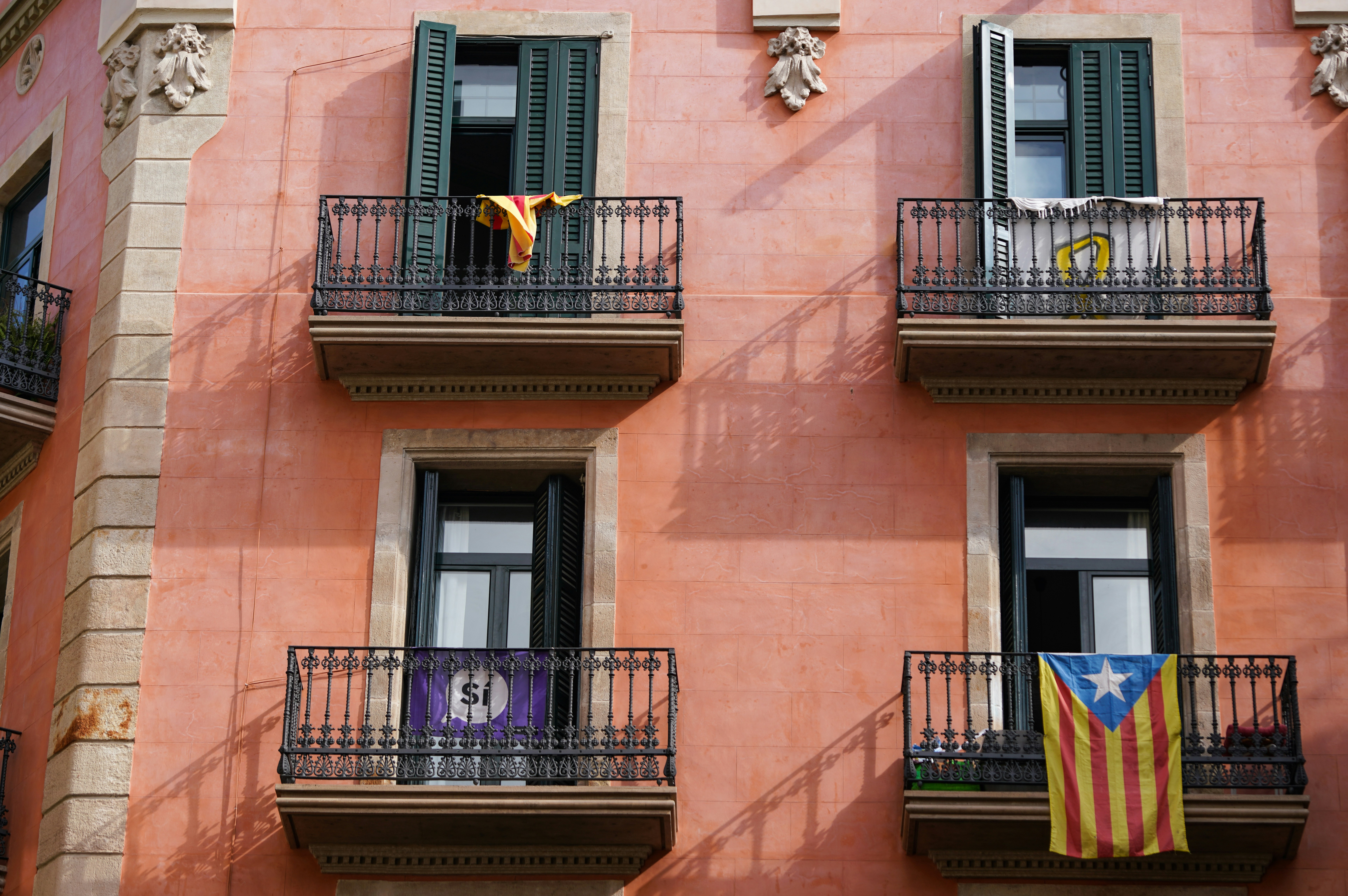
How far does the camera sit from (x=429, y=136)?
17.9 m

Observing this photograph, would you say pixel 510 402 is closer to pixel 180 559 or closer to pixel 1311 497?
pixel 180 559

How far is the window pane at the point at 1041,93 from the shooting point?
18.3 m

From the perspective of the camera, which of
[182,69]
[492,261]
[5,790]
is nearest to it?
[5,790]

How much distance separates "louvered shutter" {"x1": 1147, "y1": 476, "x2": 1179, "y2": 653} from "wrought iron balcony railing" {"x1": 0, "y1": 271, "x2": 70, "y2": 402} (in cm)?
917

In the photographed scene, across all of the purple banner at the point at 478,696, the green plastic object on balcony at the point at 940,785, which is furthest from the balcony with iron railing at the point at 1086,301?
the purple banner at the point at 478,696

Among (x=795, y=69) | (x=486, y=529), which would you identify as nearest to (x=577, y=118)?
(x=795, y=69)

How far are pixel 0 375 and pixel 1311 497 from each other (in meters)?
10.7

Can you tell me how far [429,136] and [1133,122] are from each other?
593 cm

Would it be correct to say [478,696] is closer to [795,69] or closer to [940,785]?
[940,785]

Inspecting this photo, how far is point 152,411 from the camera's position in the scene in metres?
17.1

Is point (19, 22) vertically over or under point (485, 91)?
over

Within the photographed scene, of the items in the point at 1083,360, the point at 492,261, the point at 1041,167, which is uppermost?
the point at 1041,167

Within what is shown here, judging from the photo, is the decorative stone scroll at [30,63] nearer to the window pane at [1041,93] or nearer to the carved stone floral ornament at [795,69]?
the carved stone floral ornament at [795,69]

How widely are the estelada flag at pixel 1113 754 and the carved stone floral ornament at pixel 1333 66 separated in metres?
5.40
